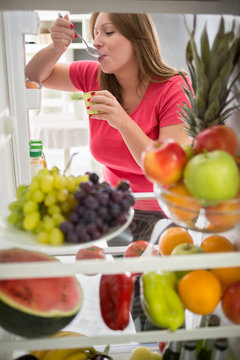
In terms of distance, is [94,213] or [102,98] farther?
[102,98]

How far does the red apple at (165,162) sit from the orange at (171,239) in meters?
0.19

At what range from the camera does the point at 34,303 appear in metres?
0.72

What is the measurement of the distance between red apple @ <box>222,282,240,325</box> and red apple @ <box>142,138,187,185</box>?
0.86 ft

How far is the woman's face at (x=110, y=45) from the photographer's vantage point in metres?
1.49

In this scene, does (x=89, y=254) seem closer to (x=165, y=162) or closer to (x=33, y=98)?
(x=165, y=162)

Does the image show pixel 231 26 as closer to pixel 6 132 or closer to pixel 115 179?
pixel 6 132

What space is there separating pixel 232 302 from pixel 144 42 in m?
1.11

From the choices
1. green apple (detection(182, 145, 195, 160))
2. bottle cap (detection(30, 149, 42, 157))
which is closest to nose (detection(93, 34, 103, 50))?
bottle cap (detection(30, 149, 42, 157))

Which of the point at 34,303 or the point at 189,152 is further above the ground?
the point at 189,152

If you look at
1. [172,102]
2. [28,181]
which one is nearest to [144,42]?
[172,102]

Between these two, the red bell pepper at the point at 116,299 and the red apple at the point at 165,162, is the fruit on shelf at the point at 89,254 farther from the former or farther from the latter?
the red apple at the point at 165,162

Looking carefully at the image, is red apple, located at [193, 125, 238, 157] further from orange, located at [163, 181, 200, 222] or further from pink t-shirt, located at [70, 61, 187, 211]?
pink t-shirt, located at [70, 61, 187, 211]

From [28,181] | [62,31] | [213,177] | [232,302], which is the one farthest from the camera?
[62,31]

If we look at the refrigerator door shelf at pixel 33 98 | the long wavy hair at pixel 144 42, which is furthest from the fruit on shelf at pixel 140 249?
the long wavy hair at pixel 144 42
